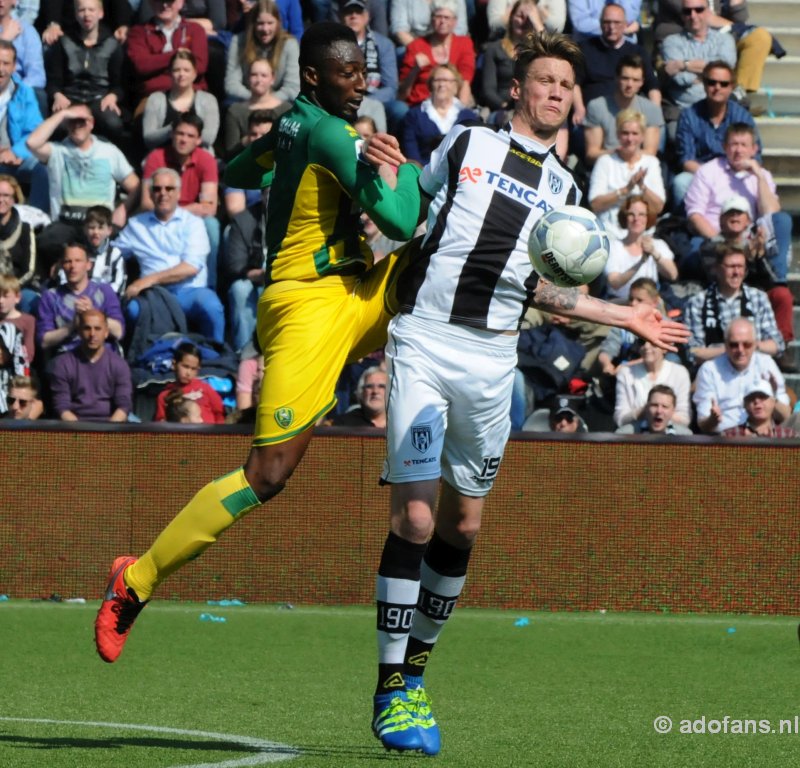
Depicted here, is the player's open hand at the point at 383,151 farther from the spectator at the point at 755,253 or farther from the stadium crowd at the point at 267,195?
the spectator at the point at 755,253

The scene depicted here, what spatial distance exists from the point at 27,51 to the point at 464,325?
1018cm

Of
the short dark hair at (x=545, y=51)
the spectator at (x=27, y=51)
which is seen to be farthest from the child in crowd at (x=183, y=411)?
the short dark hair at (x=545, y=51)

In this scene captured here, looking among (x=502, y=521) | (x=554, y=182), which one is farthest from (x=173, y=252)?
(x=554, y=182)

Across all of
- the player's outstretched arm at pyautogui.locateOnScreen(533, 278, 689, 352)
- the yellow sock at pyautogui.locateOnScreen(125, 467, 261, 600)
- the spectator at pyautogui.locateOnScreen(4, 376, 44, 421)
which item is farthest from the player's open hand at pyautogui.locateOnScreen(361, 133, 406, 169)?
the spectator at pyautogui.locateOnScreen(4, 376, 44, 421)

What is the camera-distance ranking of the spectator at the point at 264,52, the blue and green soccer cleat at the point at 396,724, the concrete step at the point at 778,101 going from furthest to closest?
the concrete step at the point at 778,101 < the spectator at the point at 264,52 < the blue and green soccer cleat at the point at 396,724

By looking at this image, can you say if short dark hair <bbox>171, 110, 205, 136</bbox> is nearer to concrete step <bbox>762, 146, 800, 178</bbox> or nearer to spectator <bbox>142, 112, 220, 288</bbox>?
spectator <bbox>142, 112, 220, 288</bbox>

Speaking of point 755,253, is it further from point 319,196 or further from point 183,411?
point 319,196

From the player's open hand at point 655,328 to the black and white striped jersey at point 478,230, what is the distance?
45 cm

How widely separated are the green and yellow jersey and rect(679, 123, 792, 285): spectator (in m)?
8.56

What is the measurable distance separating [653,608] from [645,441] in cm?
115

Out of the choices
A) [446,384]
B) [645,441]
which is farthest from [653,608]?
[446,384]

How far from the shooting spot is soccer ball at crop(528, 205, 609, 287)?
6.02 m

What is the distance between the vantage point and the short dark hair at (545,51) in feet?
21.0

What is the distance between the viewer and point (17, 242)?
44.3ft
